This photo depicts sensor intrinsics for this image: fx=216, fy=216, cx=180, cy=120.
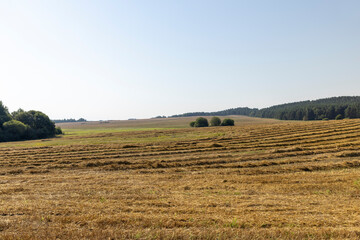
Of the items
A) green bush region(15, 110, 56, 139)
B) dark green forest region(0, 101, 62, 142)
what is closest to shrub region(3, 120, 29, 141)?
dark green forest region(0, 101, 62, 142)

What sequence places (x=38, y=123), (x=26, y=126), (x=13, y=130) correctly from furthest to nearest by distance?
(x=38, y=123) → (x=26, y=126) → (x=13, y=130)

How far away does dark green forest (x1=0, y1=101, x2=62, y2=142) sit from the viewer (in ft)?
180

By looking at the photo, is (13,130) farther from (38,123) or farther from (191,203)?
(191,203)

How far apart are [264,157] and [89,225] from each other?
16.2 meters

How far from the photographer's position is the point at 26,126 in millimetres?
58750

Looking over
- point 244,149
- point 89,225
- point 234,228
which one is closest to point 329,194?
point 234,228

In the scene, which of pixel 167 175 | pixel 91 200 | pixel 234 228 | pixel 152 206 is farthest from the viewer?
pixel 167 175

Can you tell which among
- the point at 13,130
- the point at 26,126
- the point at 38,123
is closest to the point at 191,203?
the point at 13,130

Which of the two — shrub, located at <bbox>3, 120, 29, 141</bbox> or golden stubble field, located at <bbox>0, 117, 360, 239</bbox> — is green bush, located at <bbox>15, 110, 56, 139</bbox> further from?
golden stubble field, located at <bbox>0, 117, 360, 239</bbox>

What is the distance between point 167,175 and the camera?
47.6ft

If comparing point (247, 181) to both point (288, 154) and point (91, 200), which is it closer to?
point (91, 200)

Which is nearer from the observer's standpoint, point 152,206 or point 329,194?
point 152,206

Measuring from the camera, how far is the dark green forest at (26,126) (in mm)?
54781

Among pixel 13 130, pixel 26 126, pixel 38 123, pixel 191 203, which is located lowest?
pixel 191 203
